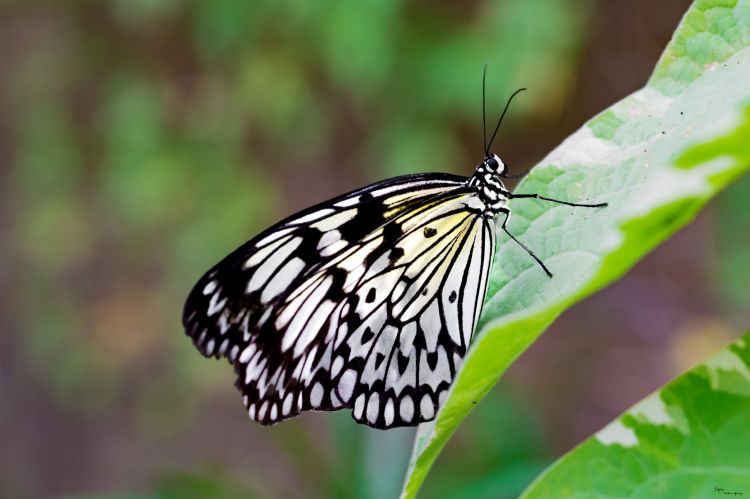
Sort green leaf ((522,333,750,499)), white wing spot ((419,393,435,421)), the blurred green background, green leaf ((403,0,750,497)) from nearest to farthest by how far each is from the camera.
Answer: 1. green leaf ((403,0,750,497))
2. green leaf ((522,333,750,499))
3. white wing spot ((419,393,435,421))
4. the blurred green background

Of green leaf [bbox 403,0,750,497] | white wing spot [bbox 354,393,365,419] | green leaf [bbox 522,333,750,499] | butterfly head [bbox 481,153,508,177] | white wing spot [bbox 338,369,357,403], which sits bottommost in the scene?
green leaf [bbox 522,333,750,499]

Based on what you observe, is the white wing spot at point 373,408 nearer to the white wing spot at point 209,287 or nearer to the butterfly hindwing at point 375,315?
the butterfly hindwing at point 375,315

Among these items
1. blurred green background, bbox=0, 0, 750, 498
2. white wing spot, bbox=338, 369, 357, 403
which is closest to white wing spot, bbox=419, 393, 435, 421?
white wing spot, bbox=338, 369, 357, 403

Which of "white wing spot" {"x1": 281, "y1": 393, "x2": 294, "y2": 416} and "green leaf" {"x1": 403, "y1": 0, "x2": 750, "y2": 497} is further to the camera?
"white wing spot" {"x1": 281, "y1": 393, "x2": 294, "y2": 416}

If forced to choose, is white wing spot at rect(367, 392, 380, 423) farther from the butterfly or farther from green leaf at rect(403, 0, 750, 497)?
A: green leaf at rect(403, 0, 750, 497)

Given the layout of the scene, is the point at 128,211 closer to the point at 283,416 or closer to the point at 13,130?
the point at 13,130

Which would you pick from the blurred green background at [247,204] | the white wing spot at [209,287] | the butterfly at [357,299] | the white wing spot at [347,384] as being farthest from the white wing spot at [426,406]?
the blurred green background at [247,204]

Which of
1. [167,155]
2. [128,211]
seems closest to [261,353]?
[167,155]
